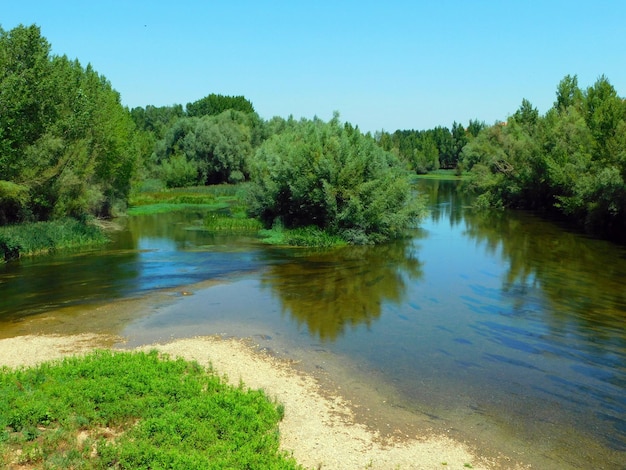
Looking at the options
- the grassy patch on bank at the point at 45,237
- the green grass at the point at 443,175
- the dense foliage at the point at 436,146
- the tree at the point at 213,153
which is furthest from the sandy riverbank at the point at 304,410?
the dense foliage at the point at 436,146

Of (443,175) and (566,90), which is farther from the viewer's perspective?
(443,175)

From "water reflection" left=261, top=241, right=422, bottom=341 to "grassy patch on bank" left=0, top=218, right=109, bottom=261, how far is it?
1476 cm

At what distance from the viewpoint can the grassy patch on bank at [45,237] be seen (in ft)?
105

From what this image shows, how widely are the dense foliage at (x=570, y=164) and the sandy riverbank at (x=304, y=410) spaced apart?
30179 millimetres

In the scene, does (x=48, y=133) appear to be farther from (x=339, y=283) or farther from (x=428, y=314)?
(x=428, y=314)

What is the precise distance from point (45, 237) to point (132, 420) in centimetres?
2728

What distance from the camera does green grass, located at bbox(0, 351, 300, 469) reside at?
9539mm

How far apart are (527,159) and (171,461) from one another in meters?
55.5

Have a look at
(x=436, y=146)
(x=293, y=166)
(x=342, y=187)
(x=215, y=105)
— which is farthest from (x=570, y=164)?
(x=436, y=146)

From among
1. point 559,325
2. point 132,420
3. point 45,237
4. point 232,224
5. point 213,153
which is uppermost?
point 213,153

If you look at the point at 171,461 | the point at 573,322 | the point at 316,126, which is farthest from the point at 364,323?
the point at 316,126

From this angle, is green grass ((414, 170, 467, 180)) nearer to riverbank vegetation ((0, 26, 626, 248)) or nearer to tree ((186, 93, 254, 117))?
tree ((186, 93, 254, 117))

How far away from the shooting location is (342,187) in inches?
1448

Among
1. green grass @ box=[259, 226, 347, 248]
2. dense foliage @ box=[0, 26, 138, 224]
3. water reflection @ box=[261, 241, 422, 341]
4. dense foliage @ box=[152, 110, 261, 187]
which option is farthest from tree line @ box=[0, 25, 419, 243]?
dense foliage @ box=[152, 110, 261, 187]
